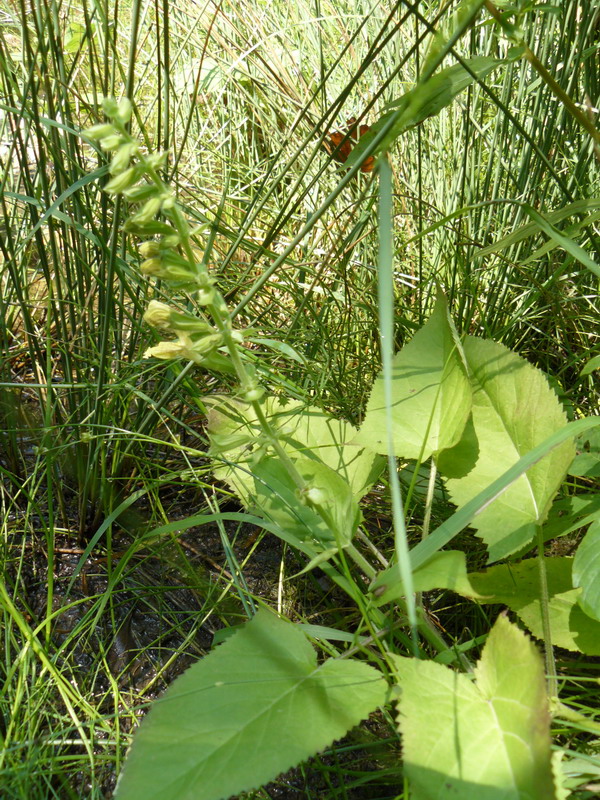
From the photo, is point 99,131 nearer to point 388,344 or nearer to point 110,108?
point 110,108

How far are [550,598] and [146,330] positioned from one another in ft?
2.45

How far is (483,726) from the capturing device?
66 cm

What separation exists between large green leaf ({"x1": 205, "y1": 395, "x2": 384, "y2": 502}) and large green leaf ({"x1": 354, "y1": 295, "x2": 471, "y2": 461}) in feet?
0.17

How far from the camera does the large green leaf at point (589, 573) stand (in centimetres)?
76

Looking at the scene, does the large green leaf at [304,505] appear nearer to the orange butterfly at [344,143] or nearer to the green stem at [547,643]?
the green stem at [547,643]

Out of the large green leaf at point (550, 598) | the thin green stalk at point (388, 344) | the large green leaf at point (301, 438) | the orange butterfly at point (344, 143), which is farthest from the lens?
the orange butterfly at point (344, 143)

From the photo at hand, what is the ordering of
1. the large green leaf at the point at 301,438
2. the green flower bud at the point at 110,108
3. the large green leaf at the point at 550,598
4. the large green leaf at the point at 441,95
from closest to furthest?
the green flower bud at the point at 110,108
the large green leaf at the point at 441,95
the large green leaf at the point at 550,598
the large green leaf at the point at 301,438

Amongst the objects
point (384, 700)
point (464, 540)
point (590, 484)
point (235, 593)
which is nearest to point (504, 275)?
point (590, 484)

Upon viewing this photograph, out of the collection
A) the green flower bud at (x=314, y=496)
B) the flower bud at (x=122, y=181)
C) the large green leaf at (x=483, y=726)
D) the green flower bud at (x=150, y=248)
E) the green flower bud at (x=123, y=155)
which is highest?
the green flower bud at (x=123, y=155)

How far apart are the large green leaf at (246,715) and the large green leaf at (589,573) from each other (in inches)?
9.2

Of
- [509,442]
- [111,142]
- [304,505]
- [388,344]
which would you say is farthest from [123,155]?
[509,442]

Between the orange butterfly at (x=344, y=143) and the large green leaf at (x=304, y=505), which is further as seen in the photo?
the orange butterfly at (x=344, y=143)

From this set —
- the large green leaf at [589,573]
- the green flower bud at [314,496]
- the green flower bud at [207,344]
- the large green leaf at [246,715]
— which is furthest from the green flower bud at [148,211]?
the large green leaf at [589,573]

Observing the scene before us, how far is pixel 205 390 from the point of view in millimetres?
1285
